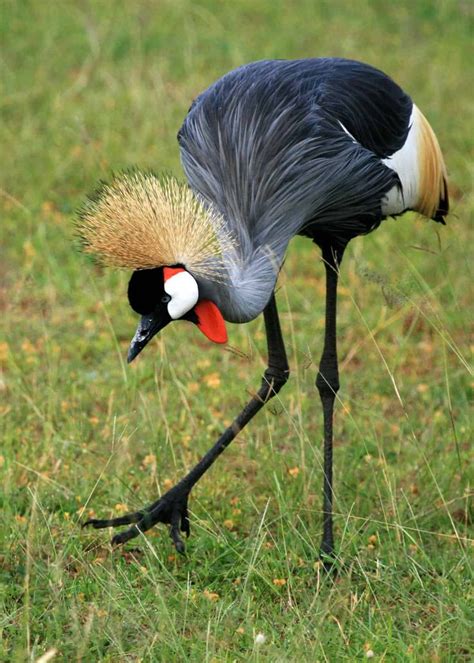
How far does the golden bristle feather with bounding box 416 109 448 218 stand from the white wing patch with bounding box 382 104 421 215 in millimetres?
26

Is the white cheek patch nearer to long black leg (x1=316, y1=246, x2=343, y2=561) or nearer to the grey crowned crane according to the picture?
the grey crowned crane

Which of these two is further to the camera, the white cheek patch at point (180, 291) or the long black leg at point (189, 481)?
the long black leg at point (189, 481)

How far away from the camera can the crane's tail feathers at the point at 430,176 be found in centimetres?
345

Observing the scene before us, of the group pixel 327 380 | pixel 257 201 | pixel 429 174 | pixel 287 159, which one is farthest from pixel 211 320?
pixel 429 174

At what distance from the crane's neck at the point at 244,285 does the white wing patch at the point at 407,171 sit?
0.56 meters

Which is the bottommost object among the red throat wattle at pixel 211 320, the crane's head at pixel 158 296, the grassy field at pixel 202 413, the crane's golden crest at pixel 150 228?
the grassy field at pixel 202 413

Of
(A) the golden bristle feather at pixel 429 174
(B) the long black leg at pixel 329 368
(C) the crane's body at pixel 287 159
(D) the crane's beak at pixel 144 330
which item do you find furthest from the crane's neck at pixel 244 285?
(A) the golden bristle feather at pixel 429 174

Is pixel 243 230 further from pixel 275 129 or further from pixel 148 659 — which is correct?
pixel 148 659

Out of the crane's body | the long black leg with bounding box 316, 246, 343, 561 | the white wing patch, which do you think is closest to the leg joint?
the long black leg with bounding box 316, 246, 343, 561

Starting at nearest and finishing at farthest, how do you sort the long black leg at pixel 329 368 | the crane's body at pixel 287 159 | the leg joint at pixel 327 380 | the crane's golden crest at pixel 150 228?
the crane's golden crest at pixel 150 228 → the crane's body at pixel 287 159 → the long black leg at pixel 329 368 → the leg joint at pixel 327 380

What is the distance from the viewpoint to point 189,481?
299cm

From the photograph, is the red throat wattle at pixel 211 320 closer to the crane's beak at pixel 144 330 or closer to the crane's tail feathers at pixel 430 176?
the crane's beak at pixel 144 330

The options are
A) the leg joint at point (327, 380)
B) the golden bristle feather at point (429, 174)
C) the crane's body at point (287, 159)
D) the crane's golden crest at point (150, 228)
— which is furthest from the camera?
the golden bristle feather at point (429, 174)

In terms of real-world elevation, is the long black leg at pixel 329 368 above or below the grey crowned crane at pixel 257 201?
below
